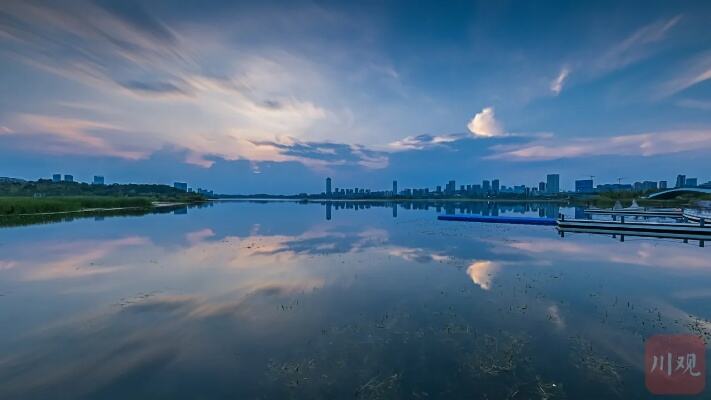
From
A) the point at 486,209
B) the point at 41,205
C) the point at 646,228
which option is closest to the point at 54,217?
the point at 41,205

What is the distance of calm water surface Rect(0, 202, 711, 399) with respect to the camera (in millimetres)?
6957

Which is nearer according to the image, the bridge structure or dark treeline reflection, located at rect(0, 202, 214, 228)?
dark treeline reflection, located at rect(0, 202, 214, 228)

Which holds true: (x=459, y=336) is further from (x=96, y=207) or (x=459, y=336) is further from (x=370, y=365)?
(x=96, y=207)

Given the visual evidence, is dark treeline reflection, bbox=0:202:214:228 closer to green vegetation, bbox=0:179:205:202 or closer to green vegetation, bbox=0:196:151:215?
green vegetation, bbox=0:196:151:215

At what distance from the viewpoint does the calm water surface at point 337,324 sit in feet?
22.8

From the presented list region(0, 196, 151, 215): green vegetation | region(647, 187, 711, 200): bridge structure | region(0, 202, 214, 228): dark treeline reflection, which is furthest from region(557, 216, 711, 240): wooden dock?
region(0, 196, 151, 215): green vegetation

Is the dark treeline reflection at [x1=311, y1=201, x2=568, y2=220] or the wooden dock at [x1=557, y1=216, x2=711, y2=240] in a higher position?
the wooden dock at [x1=557, y1=216, x2=711, y2=240]

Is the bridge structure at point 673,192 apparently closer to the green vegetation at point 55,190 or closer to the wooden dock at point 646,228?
the wooden dock at point 646,228

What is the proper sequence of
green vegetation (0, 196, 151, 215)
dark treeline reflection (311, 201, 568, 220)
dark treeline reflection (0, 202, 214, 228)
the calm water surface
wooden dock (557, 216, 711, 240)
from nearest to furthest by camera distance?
the calm water surface, wooden dock (557, 216, 711, 240), dark treeline reflection (0, 202, 214, 228), green vegetation (0, 196, 151, 215), dark treeline reflection (311, 201, 568, 220)

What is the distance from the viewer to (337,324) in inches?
406

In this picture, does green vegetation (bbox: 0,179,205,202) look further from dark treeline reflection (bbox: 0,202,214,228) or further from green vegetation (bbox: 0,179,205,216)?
dark treeline reflection (bbox: 0,202,214,228)

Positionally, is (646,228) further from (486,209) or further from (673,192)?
(673,192)

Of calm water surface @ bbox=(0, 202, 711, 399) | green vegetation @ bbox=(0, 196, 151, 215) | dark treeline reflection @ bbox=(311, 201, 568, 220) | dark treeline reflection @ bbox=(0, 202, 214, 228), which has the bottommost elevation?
dark treeline reflection @ bbox=(311, 201, 568, 220)

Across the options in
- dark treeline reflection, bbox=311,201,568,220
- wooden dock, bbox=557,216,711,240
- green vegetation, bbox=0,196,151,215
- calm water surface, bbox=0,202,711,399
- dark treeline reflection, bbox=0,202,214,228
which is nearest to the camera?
calm water surface, bbox=0,202,711,399
